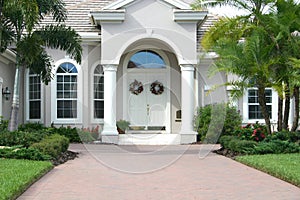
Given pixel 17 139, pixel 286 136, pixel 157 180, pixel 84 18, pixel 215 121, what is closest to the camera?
pixel 157 180

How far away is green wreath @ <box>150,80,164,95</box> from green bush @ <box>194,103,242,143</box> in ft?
8.57

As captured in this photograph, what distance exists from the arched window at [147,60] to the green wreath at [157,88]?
0.77 m

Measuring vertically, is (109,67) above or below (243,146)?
above

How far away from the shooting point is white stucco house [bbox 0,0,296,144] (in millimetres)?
20234

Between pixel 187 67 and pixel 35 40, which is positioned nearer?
pixel 35 40

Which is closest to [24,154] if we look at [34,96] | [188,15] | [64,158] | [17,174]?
[64,158]

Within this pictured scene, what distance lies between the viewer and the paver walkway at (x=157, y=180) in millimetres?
8641

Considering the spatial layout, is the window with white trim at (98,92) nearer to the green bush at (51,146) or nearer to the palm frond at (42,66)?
the palm frond at (42,66)

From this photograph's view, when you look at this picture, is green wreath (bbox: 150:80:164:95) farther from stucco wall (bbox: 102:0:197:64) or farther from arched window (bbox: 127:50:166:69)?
stucco wall (bbox: 102:0:197:64)

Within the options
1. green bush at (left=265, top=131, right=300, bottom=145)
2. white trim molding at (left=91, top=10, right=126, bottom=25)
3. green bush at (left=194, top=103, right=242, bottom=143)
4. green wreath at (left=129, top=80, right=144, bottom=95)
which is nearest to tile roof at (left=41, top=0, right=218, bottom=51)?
white trim molding at (left=91, top=10, right=126, bottom=25)

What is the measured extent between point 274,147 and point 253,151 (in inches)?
26.9

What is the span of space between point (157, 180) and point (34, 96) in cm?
1293

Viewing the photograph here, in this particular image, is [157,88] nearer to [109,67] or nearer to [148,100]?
[148,100]

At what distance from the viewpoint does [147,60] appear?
22.8m
